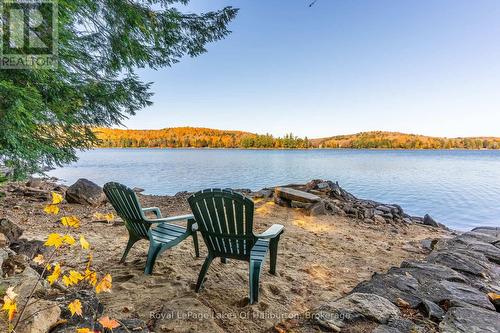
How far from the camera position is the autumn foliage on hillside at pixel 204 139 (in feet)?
225

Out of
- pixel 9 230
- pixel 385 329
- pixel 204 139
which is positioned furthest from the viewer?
pixel 204 139

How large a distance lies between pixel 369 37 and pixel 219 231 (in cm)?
1292

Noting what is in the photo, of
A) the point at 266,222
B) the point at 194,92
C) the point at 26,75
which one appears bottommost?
the point at 266,222

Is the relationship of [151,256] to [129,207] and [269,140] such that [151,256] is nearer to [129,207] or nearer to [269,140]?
[129,207]

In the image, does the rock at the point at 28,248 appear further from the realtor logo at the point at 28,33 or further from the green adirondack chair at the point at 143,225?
the realtor logo at the point at 28,33

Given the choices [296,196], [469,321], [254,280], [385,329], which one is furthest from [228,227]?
[296,196]

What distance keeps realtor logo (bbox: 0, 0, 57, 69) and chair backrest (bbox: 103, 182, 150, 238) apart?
65.1 inches

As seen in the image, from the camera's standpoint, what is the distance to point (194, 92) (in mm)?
23281

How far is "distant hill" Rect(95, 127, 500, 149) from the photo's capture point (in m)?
68.9

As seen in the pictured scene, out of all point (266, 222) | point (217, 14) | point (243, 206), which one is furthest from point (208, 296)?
point (217, 14)

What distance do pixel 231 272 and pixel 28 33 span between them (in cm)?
363

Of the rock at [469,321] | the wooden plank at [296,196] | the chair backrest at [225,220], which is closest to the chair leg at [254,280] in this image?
the chair backrest at [225,220]

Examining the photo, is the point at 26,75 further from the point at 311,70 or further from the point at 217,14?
the point at 311,70

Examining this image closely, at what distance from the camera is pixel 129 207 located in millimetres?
2721
